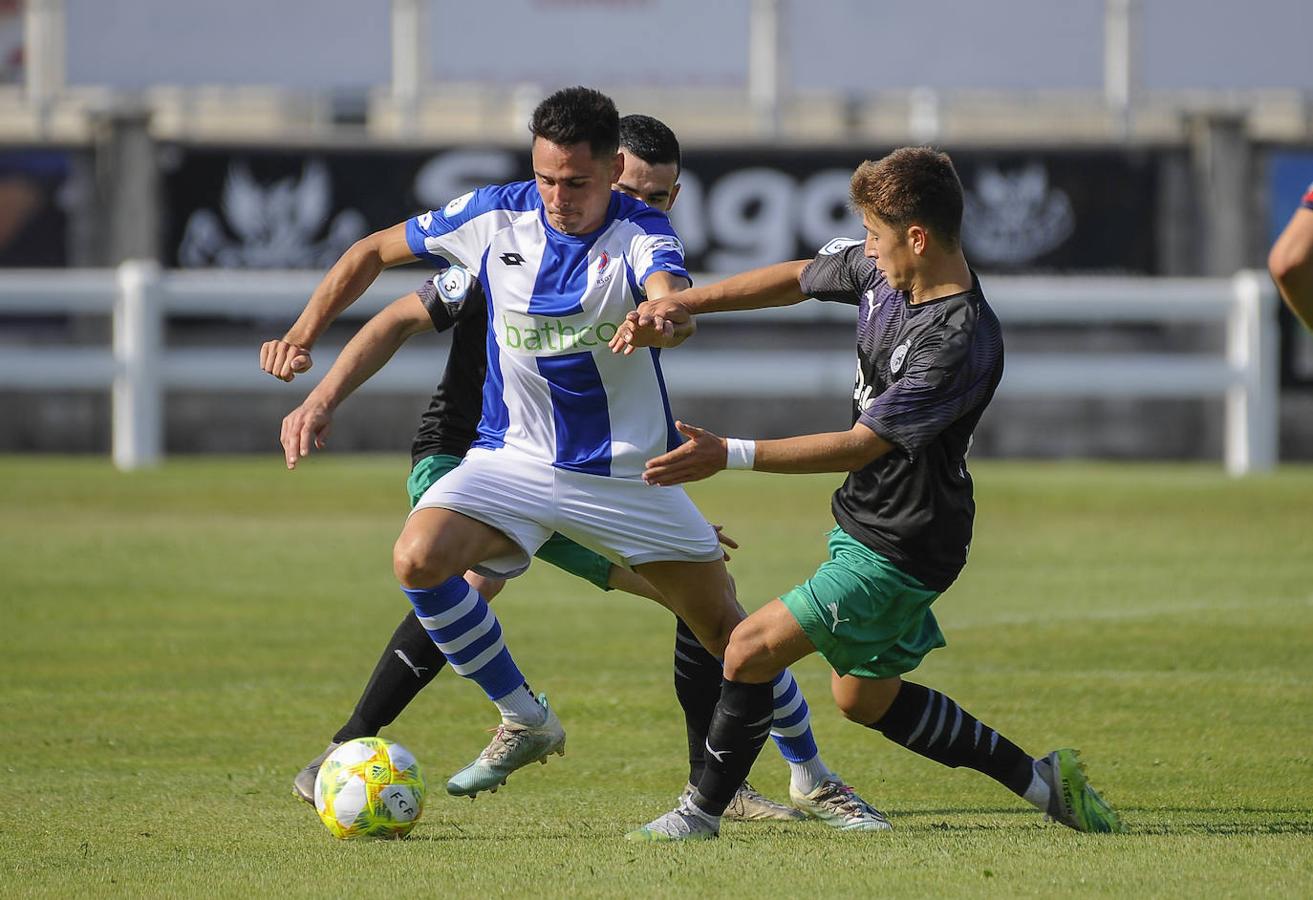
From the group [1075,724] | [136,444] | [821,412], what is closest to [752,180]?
[821,412]

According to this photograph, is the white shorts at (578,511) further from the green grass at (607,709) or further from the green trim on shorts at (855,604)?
the green grass at (607,709)

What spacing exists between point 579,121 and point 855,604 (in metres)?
1.68

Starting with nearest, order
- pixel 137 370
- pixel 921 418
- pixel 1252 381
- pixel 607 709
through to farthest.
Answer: pixel 921 418
pixel 607 709
pixel 137 370
pixel 1252 381

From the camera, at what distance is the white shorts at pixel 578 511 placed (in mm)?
6258

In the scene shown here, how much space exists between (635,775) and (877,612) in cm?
164

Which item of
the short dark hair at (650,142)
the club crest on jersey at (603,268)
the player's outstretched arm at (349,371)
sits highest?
the short dark hair at (650,142)

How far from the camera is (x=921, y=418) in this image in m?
5.67

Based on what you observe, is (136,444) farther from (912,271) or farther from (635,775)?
(912,271)

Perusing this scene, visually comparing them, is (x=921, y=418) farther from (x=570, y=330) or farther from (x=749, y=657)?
(x=570, y=330)

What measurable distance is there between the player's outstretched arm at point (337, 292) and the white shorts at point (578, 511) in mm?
618

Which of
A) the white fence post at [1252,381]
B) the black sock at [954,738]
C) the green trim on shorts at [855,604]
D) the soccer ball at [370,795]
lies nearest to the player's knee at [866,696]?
the black sock at [954,738]

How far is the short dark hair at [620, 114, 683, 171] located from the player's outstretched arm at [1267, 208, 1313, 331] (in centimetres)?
245

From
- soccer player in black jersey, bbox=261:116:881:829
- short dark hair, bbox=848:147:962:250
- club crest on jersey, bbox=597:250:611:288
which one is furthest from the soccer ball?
short dark hair, bbox=848:147:962:250

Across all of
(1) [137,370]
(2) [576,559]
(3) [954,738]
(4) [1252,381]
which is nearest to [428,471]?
(2) [576,559]
